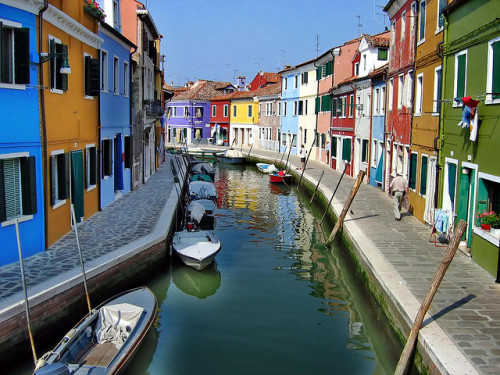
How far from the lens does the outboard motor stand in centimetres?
685

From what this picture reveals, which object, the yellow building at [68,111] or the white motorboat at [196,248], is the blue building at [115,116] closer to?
the yellow building at [68,111]

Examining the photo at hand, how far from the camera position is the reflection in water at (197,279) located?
43.5ft

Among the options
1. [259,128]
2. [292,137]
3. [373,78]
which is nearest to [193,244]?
[373,78]

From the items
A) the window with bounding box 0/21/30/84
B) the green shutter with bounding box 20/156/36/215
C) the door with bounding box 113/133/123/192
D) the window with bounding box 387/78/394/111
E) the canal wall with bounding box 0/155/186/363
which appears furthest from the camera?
the window with bounding box 387/78/394/111

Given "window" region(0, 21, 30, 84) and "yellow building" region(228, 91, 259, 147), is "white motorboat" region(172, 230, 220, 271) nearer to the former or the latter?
"window" region(0, 21, 30, 84)

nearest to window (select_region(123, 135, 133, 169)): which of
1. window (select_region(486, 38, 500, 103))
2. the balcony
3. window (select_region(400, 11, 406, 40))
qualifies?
the balcony

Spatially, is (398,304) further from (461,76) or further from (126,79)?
(126,79)

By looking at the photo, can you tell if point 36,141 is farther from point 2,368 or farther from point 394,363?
point 394,363

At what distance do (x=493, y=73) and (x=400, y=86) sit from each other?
10.4 m

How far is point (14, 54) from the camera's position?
34.7ft

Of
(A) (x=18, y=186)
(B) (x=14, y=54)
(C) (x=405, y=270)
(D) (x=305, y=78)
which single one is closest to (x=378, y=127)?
(C) (x=405, y=270)

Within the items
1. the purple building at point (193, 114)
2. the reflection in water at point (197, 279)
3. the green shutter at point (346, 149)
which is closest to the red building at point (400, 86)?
the green shutter at point (346, 149)

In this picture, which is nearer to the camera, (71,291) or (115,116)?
(71,291)

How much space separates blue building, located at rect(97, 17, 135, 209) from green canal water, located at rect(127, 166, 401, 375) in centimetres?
472
